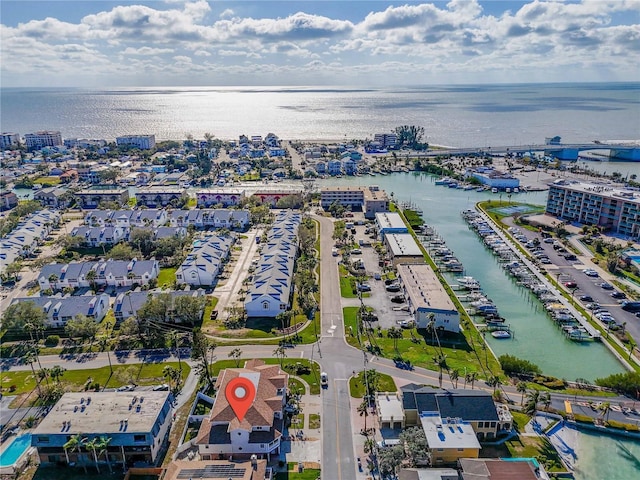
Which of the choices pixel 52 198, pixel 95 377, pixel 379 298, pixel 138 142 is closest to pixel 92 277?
pixel 95 377

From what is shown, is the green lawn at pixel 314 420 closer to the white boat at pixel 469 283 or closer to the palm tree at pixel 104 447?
the palm tree at pixel 104 447

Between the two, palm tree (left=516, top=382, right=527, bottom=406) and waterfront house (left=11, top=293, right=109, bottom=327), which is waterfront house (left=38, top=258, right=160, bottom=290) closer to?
waterfront house (left=11, top=293, right=109, bottom=327)

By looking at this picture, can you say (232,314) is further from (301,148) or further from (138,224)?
(301,148)

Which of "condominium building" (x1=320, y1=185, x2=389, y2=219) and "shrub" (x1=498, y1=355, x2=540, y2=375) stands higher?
"condominium building" (x1=320, y1=185, x2=389, y2=219)

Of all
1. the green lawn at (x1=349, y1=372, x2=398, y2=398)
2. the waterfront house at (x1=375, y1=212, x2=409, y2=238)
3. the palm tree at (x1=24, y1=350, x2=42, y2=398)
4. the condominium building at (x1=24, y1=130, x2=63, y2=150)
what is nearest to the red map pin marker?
the green lawn at (x1=349, y1=372, x2=398, y2=398)

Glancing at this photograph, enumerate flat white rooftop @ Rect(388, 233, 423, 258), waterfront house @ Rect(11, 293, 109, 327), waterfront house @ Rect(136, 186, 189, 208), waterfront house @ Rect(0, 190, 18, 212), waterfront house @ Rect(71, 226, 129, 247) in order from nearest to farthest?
waterfront house @ Rect(11, 293, 109, 327)
flat white rooftop @ Rect(388, 233, 423, 258)
waterfront house @ Rect(71, 226, 129, 247)
waterfront house @ Rect(0, 190, 18, 212)
waterfront house @ Rect(136, 186, 189, 208)

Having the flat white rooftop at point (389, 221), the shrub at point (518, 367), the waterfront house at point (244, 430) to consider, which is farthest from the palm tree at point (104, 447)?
the flat white rooftop at point (389, 221)

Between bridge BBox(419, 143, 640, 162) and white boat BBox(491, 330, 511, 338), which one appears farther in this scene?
bridge BBox(419, 143, 640, 162)
